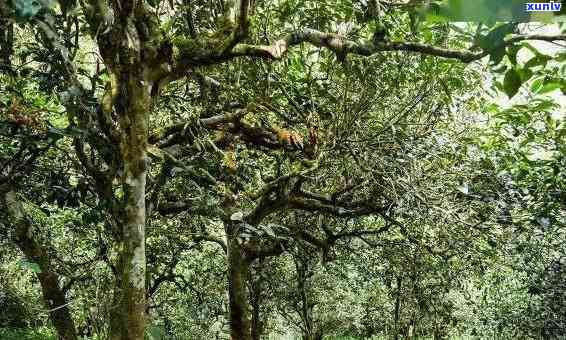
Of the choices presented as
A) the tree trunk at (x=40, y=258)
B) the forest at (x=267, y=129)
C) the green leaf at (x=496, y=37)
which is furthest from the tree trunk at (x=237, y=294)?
the green leaf at (x=496, y=37)

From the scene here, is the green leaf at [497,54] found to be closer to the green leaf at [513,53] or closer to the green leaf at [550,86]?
the green leaf at [513,53]

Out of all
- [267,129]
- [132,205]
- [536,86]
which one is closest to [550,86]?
[536,86]

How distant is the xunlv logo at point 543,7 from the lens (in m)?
1.20

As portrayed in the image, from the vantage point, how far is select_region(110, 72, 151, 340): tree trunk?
4172mm

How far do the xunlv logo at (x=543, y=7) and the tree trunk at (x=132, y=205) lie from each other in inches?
129

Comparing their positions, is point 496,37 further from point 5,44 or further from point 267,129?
point 5,44

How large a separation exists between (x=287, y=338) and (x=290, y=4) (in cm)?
3895

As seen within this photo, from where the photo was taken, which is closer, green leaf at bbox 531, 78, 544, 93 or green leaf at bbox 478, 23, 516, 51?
green leaf at bbox 478, 23, 516, 51

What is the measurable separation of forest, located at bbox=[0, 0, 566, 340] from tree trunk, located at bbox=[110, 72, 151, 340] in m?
0.01

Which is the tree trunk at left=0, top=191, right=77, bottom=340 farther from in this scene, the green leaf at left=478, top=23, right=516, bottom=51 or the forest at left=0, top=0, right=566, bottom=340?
the green leaf at left=478, top=23, right=516, bottom=51

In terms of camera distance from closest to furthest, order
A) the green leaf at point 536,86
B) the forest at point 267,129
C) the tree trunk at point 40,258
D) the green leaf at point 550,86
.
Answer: the green leaf at point 550,86
the green leaf at point 536,86
the forest at point 267,129
the tree trunk at point 40,258

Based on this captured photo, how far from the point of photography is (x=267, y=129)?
21.8 feet

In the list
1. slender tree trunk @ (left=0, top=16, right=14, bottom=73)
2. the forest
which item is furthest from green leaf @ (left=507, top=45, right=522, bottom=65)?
slender tree trunk @ (left=0, top=16, right=14, bottom=73)

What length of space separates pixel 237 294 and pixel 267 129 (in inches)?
144
